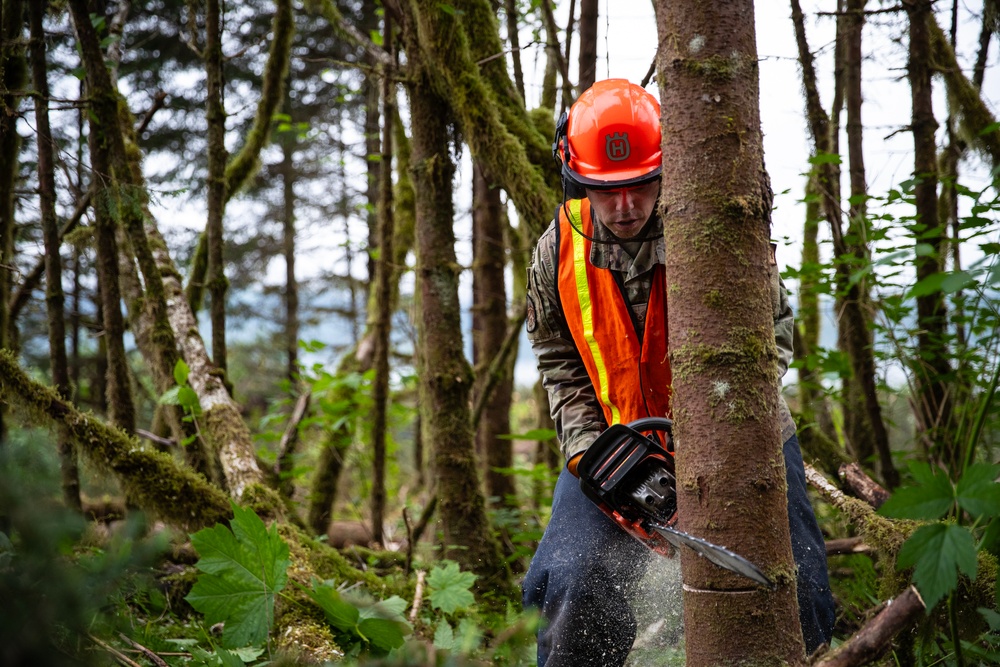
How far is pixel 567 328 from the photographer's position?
294 centimetres

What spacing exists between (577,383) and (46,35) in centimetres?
351

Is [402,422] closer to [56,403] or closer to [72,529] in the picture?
[56,403]

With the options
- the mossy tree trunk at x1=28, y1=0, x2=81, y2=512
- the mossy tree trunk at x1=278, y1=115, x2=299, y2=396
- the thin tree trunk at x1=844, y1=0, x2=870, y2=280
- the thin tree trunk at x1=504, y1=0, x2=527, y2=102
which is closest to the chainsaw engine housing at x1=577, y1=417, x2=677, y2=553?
the mossy tree trunk at x1=28, y1=0, x2=81, y2=512

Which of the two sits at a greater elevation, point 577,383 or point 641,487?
point 577,383

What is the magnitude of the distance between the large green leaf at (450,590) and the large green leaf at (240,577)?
3.07ft

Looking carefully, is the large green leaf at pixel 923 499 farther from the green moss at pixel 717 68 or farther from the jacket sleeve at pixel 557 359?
the jacket sleeve at pixel 557 359

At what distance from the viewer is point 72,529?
89 centimetres

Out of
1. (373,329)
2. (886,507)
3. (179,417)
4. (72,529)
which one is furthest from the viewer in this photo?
(373,329)

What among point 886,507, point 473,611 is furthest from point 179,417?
point 886,507

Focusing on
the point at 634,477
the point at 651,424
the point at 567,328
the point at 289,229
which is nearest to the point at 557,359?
the point at 567,328

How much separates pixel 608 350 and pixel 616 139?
0.79 metres

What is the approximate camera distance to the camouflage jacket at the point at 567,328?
2600mm

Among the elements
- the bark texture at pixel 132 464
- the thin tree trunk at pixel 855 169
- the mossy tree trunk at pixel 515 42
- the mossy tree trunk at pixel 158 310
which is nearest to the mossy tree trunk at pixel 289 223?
the mossy tree trunk at pixel 515 42

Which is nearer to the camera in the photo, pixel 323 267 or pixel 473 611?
pixel 473 611
